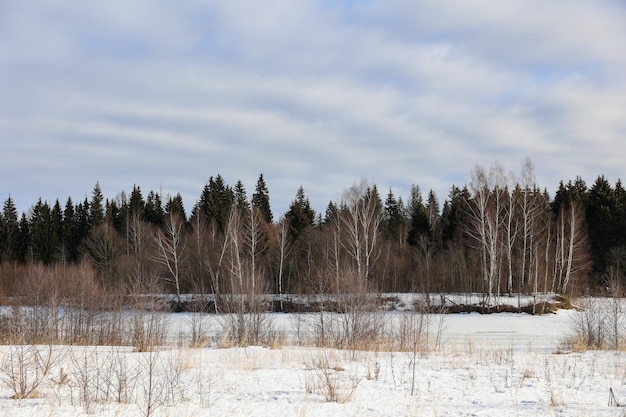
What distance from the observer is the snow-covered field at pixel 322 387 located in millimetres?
8180

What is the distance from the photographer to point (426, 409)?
8.46 metres

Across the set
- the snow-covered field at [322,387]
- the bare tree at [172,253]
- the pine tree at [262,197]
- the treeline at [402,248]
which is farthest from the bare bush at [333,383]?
the pine tree at [262,197]

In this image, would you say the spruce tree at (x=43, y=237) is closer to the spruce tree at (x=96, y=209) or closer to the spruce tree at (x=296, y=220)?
the spruce tree at (x=96, y=209)

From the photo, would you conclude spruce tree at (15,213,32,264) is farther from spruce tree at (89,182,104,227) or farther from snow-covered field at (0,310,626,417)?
snow-covered field at (0,310,626,417)

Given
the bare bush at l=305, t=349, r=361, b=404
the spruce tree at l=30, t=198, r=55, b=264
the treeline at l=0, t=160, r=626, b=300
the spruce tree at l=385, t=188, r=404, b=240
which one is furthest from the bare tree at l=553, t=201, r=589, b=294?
the spruce tree at l=30, t=198, r=55, b=264

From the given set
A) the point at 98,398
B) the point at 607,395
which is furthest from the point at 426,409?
the point at 98,398

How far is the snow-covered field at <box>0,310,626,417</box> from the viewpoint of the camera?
26.8 feet

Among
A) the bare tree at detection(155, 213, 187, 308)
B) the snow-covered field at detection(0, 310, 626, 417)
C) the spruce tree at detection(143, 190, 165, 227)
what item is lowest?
the snow-covered field at detection(0, 310, 626, 417)

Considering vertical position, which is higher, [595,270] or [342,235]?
[342,235]

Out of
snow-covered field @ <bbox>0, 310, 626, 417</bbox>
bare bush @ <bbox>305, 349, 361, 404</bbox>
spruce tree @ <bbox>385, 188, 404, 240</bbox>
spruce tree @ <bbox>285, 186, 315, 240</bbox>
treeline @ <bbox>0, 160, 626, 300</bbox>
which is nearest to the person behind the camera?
snow-covered field @ <bbox>0, 310, 626, 417</bbox>

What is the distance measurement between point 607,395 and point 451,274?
45.1 m

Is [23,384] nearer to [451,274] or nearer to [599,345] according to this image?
[599,345]

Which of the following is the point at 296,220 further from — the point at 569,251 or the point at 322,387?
the point at 322,387

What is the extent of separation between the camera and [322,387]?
9953mm
